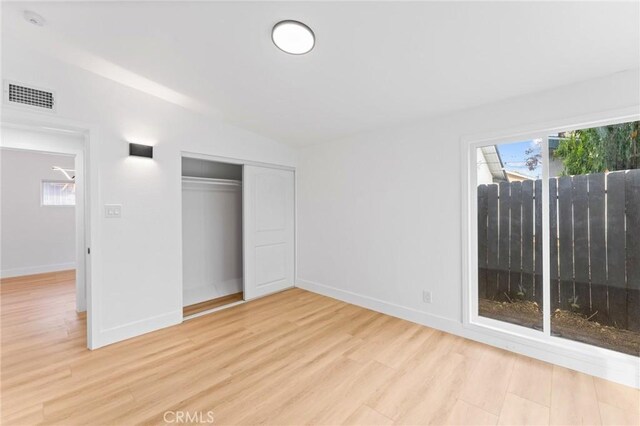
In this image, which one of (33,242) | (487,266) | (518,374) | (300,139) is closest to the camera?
(518,374)

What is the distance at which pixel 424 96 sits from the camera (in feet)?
8.39

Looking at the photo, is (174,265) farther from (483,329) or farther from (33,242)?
(33,242)

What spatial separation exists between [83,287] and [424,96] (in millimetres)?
4690

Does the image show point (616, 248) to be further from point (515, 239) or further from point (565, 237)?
point (515, 239)

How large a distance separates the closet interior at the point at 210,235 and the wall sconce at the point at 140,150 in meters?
0.79

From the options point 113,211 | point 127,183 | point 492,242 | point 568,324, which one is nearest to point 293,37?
point 127,183

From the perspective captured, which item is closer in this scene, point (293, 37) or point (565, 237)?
point (293, 37)

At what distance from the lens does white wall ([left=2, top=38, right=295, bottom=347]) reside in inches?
95.7

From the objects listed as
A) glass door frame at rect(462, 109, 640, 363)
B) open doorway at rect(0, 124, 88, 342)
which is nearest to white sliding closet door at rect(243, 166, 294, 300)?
open doorway at rect(0, 124, 88, 342)

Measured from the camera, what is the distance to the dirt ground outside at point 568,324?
7.16 ft

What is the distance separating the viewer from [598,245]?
7.41 ft

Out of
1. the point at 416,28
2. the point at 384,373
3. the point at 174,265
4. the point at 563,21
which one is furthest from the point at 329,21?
the point at 174,265

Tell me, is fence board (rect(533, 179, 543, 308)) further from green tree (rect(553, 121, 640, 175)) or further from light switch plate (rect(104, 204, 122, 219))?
light switch plate (rect(104, 204, 122, 219))

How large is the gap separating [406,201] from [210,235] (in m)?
2.87
